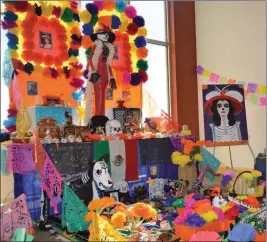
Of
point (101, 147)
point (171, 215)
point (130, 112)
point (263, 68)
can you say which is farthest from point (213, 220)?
point (263, 68)

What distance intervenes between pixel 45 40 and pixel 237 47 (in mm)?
3472

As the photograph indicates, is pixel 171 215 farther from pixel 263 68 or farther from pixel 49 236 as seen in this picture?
pixel 263 68

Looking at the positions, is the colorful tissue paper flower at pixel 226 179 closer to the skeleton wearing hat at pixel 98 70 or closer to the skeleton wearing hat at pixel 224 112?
the skeleton wearing hat at pixel 224 112

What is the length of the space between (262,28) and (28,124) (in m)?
4.27

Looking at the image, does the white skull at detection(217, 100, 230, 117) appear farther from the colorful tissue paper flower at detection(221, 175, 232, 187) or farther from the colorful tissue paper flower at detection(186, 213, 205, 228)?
the colorful tissue paper flower at detection(186, 213, 205, 228)

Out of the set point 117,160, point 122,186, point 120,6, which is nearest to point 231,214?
point 122,186

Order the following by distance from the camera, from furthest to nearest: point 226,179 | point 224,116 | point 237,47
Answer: point 237,47 → point 224,116 → point 226,179

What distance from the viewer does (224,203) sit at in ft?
8.12

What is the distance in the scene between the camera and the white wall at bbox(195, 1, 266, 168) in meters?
5.57

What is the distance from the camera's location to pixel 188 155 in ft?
12.8

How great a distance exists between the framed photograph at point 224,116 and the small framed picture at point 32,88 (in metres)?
2.19

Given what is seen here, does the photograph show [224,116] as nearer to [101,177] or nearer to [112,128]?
[112,128]

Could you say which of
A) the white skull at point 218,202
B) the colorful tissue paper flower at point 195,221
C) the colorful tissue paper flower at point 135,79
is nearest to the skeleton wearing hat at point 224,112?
the colorful tissue paper flower at point 135,79

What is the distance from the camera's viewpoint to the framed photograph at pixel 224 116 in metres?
4.16
